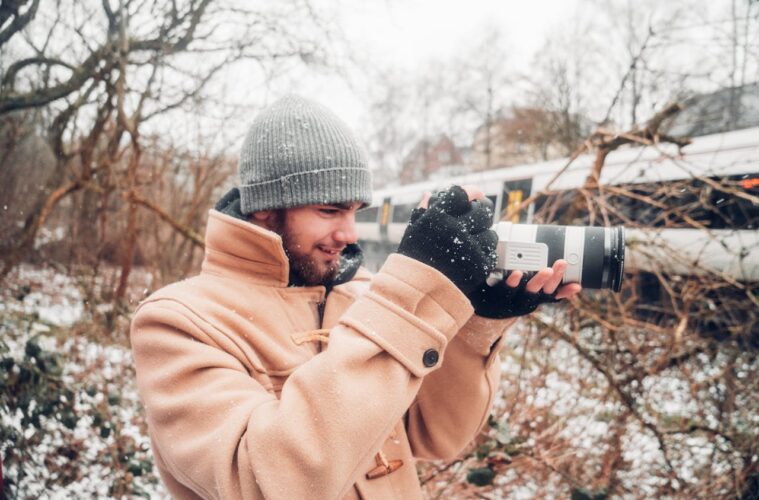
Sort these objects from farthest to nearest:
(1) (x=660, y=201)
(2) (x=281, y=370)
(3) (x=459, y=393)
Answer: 1. (1) (x=660, y=201)
2. (3) (x=459, y=393)
3. (2) (x=281, y=370)

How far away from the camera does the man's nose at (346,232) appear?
1.52m

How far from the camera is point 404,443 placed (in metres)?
1.42

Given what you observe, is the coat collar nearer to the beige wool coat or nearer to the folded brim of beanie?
the beige wool coat

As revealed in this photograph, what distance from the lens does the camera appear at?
4.28 feet

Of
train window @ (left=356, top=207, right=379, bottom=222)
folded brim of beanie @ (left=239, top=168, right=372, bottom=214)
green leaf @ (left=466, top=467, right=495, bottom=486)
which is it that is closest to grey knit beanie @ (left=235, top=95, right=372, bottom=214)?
folded brim of beanie @ (left=239, top=168, right=372, bottom=214)

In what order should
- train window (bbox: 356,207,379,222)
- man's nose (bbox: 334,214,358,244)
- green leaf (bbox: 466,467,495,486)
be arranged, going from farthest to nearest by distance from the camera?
train window (bbox: 356,207,379,222), green leaf (bbox: 466,467,495,486), man's nose (bbox: 334,214,358,244)

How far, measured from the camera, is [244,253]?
1360 mm

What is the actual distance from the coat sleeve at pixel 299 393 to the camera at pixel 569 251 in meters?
0.27

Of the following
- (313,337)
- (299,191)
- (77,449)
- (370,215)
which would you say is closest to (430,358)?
(313,337)

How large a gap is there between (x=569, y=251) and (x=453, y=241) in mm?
396

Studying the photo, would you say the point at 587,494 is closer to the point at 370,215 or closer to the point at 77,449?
the point at 77,449

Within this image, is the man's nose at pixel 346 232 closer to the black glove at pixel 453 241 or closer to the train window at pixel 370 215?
the black glove at pixel 453 241

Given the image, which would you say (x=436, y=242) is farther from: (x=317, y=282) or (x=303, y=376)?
(x=317, y=282)

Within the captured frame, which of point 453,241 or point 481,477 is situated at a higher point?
point 453,241
